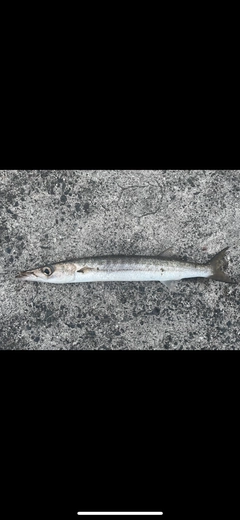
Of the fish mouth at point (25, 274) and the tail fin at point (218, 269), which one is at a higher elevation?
the tail fin at point (218, 269)

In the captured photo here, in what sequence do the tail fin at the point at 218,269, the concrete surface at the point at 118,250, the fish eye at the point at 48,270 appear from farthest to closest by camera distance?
the concrete surface at the point at 118,250 → the tail fin at the point at 218,269 → the fish eye at the point at 48,270

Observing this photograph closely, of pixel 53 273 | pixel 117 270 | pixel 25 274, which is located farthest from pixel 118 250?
pixel 25 274

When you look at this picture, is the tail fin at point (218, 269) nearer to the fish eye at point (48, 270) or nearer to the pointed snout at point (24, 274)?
the fish eye at point (48, 270)

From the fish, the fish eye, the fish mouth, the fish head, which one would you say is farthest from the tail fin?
the fish mouth

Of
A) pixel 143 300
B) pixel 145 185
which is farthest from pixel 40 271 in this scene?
Result: pixel 145 185

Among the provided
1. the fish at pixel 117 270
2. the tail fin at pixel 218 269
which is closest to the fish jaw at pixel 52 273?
the fish at pixel 117 270

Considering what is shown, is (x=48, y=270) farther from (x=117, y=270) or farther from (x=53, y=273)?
(x=117, y=270)

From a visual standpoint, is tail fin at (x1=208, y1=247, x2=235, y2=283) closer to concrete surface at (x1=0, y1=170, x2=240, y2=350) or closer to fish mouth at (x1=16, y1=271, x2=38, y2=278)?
concrete surface at (x1=0, y1=170, x2=240, y2=350)
